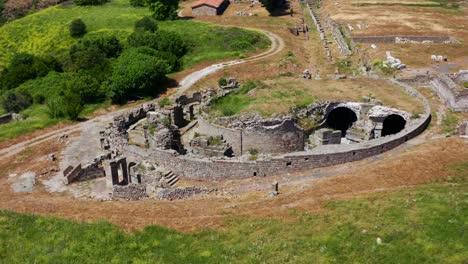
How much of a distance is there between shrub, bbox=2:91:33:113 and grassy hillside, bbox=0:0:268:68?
22592 mm

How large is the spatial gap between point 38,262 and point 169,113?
22632mm

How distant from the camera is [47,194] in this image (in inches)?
1359

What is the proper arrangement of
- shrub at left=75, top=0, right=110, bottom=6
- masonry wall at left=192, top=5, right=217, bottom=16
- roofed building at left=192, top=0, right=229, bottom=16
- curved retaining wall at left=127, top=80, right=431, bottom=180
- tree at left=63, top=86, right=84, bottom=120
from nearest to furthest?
1. curved retaining wall at left=127, top=80, right=431, bottom=180
2. tree at left=63, top=86, right=84, bottom=120
3. roofed building at left=192, top=0, right=229, bottom=16
4. masonry wall at left=192, top=5, right=217, bottom=16
5. shrub at left=75, top=0, right=110, bottom=6

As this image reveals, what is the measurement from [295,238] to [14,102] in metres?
45.4

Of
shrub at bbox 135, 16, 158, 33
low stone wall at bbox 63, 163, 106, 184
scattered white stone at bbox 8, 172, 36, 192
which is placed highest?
shrub at bbox 135, 16, 158, 33

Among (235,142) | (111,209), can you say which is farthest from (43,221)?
(235,142)

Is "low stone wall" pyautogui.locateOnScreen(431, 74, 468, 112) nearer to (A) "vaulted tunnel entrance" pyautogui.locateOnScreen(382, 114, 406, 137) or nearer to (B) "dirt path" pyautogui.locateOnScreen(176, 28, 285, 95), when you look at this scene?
(A) "vaulted tunnel entrance" pyautogui.locateOnScreen(382, 114, 406, 137)

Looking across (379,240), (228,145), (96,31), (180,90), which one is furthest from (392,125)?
(96,31)

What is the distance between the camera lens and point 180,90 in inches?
2345

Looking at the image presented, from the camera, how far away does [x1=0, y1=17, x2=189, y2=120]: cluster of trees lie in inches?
2199

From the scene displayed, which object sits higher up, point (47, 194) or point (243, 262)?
point (243, 262)

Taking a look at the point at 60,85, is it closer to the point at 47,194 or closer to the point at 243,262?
the point at 47,194

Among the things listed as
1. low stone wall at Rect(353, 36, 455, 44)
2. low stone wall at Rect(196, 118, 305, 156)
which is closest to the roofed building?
low stone wall at Rect(353, 36, 455, 44)

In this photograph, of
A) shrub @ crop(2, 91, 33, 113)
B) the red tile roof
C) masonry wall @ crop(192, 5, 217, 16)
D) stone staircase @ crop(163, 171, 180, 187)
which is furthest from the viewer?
the red tile roof
